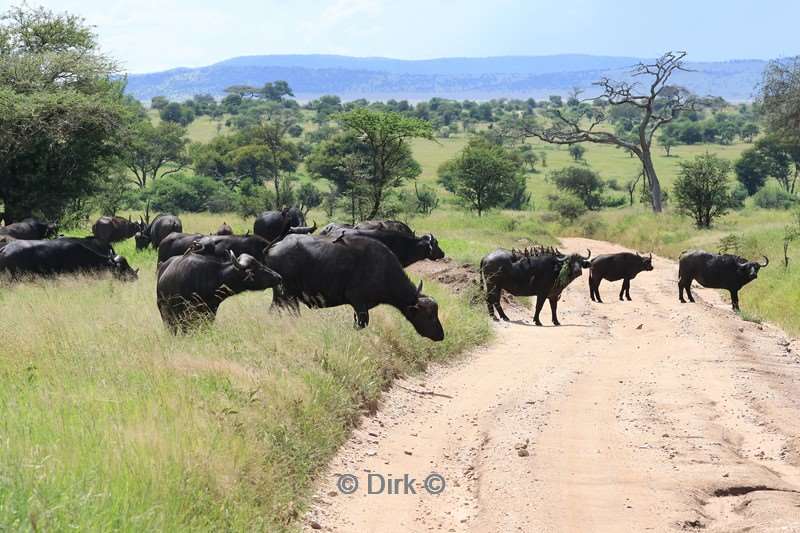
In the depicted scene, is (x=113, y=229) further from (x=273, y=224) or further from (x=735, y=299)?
(x=735, y=299)

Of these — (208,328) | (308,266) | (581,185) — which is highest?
(308,266)

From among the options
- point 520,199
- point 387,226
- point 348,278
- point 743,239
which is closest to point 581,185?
point 520,199

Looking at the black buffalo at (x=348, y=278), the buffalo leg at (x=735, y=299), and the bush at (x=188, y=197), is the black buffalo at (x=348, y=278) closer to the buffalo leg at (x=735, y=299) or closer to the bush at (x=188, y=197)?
the buffalo leg at (x=735, y=299)

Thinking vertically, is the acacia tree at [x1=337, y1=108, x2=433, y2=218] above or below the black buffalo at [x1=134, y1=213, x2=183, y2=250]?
above

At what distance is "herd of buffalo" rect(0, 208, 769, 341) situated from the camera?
12.2 meters

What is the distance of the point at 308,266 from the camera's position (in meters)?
13.4

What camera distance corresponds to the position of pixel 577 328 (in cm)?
1908

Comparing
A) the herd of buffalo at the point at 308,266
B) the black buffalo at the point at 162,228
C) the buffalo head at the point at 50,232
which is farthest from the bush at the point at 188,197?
the buffalo head at the point at 50,232

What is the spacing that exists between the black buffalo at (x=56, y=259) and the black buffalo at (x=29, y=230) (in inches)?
193

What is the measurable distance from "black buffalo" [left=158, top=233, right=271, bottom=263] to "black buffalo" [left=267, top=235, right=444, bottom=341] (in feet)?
3.14

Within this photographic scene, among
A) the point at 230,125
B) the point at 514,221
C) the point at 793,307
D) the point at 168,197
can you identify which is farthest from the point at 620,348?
the point at 230,125

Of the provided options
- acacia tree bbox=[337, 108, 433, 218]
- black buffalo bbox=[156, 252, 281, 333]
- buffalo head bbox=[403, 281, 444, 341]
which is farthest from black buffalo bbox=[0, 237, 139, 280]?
acacia tree bbox=[337, 108, 433, 218]

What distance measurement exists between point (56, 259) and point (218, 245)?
4.93 m

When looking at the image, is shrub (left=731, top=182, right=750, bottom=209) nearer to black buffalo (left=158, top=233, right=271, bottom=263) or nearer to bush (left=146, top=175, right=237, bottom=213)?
bush (left=146, top=175, right=237, bottom=213)
